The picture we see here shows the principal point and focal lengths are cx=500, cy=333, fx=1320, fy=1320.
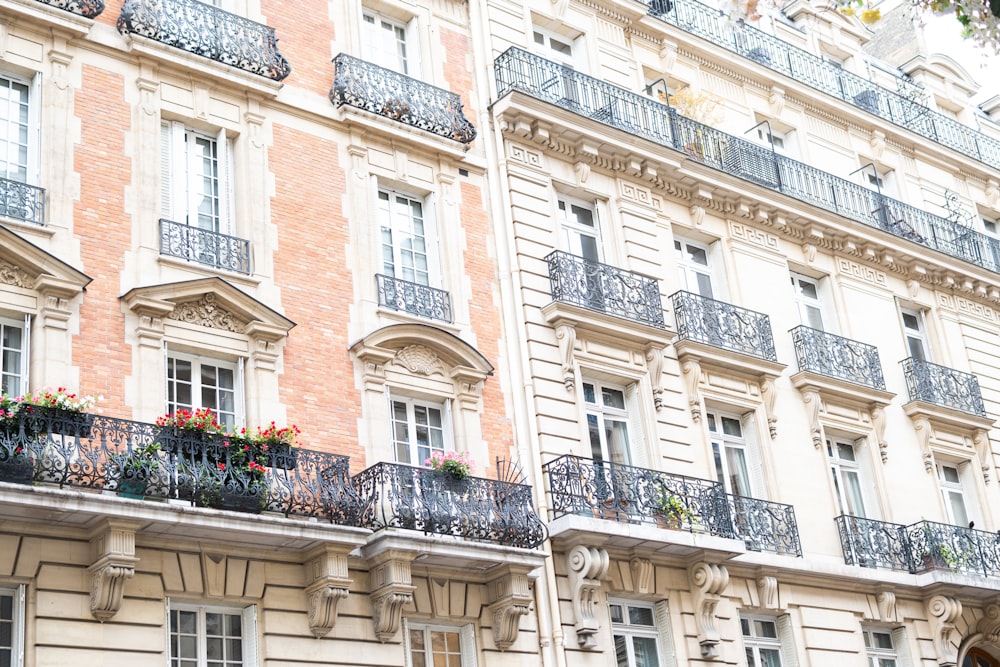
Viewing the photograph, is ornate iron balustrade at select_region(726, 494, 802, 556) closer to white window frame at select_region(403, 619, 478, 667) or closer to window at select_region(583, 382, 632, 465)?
window at select_region(583, 382, 632, 465)

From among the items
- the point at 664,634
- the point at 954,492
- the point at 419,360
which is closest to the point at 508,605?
the point at 664,634

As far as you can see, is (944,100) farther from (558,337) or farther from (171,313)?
(171,313)

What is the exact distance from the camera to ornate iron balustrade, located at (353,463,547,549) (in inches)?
596

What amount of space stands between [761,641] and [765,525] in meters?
1.66

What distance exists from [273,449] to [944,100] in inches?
843

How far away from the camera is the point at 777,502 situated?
64.8ft

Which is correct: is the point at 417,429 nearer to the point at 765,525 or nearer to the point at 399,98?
the point at 399,98

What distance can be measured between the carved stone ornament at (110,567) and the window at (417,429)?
424 centimetres

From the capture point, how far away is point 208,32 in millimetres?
16922

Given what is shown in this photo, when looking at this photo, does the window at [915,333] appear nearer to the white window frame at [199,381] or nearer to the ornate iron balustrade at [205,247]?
the ornate iron balustrade at [205,247]

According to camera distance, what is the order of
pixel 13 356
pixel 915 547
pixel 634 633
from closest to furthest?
1. pixel 13 356
2. pixel 634 633
3. pixel 915 547

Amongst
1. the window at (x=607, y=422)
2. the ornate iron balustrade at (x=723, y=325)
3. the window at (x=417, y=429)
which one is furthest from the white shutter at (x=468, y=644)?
the ornate iron balustrade at (x=723, y=325)

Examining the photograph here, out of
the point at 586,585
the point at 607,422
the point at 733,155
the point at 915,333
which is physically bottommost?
the point at 586,585

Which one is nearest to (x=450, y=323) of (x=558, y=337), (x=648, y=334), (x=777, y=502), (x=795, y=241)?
(x=558, y=337)
